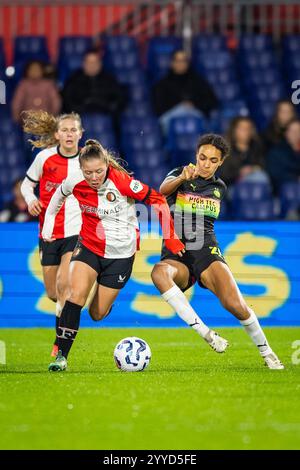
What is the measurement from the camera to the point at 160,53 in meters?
16.4

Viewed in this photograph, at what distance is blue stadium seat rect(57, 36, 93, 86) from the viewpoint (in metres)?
16.1

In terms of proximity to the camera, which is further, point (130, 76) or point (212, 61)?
point (212, 61)

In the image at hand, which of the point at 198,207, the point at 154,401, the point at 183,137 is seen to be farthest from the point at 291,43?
the point at 154,401

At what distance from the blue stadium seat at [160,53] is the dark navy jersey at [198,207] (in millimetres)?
7266

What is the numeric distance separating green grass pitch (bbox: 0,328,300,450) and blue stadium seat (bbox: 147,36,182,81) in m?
6.63

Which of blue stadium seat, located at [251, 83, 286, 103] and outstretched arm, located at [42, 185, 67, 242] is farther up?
blue stadium seat, located at [251, 83, 286, 103]

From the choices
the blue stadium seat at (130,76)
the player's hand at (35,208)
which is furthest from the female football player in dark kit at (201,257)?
the blue stadium seat at (130,76)

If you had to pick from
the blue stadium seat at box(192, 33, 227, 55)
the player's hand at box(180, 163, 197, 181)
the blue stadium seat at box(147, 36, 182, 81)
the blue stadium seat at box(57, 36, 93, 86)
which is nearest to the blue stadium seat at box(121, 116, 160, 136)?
the blue stadium seat at box(147, 36, 182, 81)

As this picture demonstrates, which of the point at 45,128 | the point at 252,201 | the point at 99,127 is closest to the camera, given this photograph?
the point at 45,128

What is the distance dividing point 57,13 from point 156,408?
1094 centimetres

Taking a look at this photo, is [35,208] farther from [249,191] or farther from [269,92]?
[269,92]

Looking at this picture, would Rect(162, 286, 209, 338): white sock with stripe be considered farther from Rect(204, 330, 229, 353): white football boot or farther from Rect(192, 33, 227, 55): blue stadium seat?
Rect(192, 33, 227, 55): blue stadium seat

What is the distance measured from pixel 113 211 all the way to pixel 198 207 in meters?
0.72
